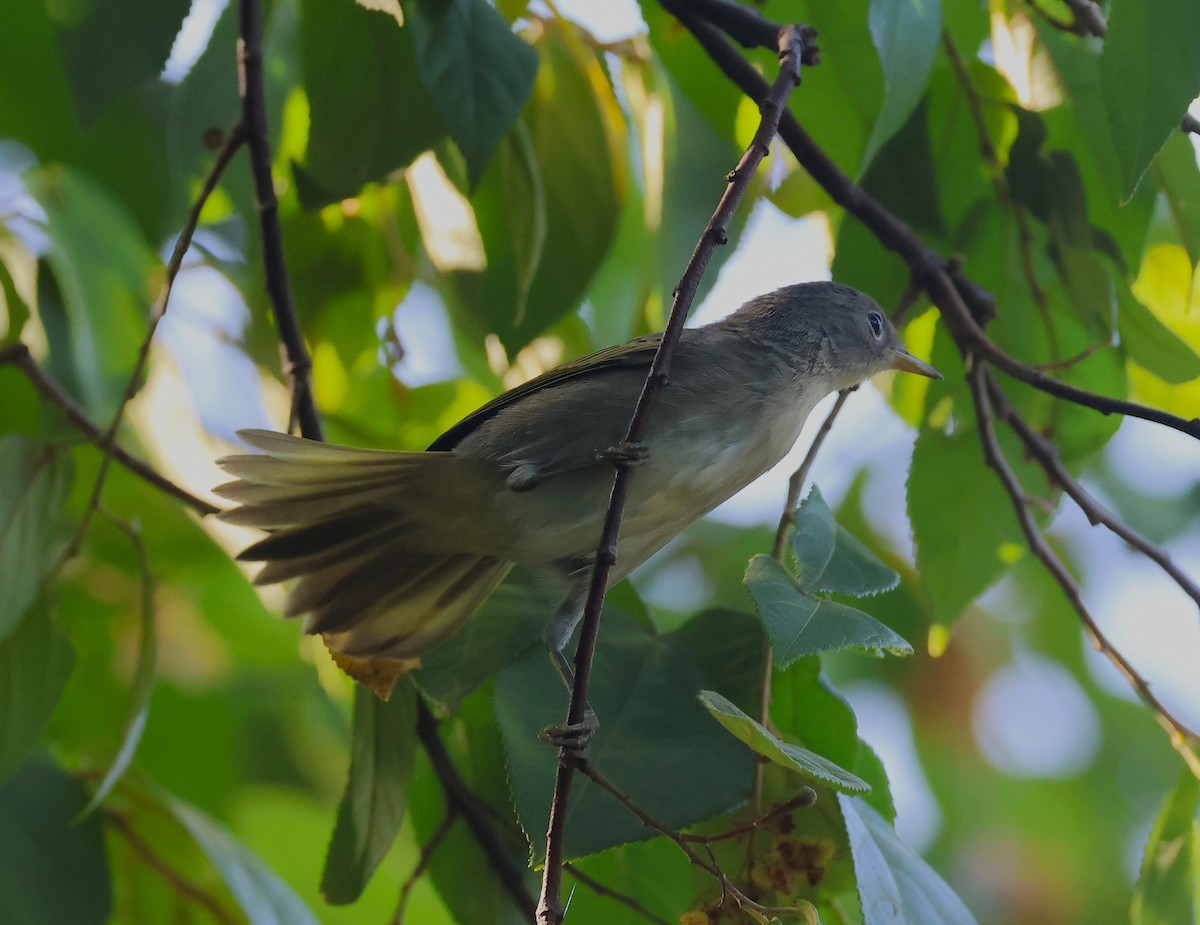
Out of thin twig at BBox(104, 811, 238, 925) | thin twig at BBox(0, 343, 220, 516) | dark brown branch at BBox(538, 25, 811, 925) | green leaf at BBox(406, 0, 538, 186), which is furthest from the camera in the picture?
thin twig at BBox(104, 811, 238, 925)

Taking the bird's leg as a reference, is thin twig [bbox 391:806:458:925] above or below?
below

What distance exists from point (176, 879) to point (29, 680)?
0.57 metres

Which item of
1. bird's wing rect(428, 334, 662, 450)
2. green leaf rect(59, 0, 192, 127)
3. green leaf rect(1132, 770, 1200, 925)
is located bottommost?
green leaf rect(1132, 770, 1200, 925)

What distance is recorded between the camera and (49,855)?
2.40 meters

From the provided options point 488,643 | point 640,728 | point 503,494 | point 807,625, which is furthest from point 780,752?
point 503,494

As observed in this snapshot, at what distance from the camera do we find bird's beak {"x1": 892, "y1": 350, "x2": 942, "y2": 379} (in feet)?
8.89

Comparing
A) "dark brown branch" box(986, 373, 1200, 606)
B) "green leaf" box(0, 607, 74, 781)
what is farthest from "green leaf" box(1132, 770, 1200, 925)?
"green leaf" box(0, 607, 74, 781)

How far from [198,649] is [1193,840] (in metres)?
2.99

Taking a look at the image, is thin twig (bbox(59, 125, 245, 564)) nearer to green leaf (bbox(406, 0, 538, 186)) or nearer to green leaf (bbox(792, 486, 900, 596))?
green leaf (bbox(406, 0, 538, 186))

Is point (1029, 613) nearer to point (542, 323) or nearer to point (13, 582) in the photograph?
point (542, 323)

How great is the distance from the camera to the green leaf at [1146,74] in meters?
1.84

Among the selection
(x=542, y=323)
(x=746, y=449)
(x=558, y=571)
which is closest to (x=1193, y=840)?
(x=746, y=449)

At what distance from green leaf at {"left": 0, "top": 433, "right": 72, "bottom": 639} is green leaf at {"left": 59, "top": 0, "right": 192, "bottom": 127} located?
1.99 feet

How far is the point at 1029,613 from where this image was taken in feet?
21.4
